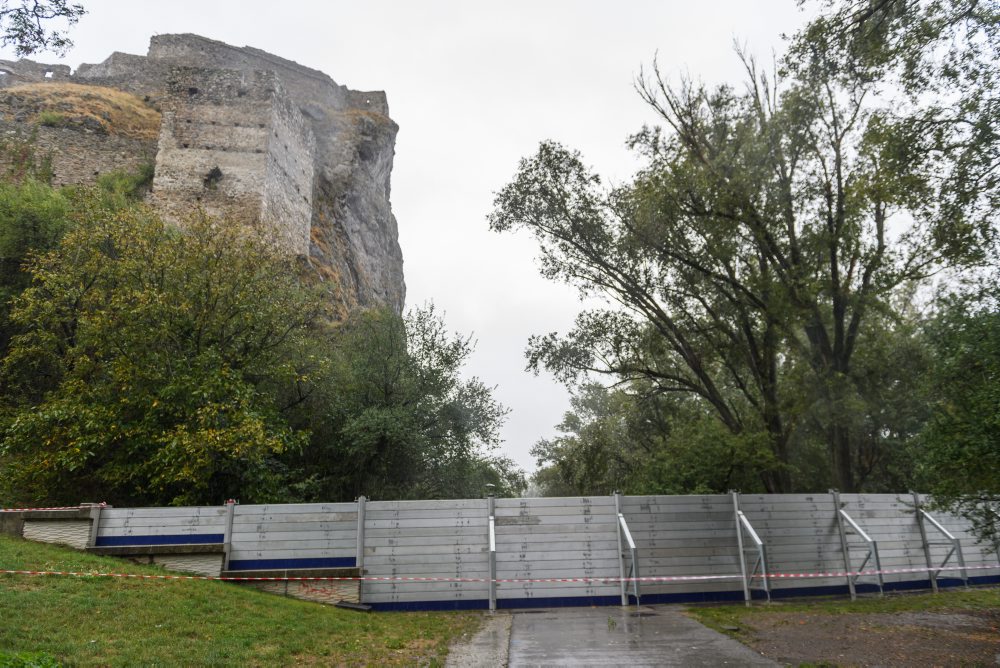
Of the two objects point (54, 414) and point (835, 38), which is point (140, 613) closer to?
point (54, 414)

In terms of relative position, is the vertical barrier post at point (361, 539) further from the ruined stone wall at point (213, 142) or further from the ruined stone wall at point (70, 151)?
the ruined stone wall at point (70, 151)

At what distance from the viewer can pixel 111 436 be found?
12539 mm

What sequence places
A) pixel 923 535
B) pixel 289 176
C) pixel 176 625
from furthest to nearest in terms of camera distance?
pixel 289 176, pixel 923 535, pixel 176 625

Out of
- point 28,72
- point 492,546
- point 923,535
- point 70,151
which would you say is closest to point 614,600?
point 492,546

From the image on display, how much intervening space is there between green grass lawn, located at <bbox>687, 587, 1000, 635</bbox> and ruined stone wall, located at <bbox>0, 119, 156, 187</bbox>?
100 feet

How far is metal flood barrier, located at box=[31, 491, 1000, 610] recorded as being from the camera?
1082 cm

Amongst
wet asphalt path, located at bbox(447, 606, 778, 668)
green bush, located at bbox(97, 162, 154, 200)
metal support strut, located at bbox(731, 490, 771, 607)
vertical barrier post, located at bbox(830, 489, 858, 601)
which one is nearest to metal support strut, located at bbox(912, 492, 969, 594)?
vertical barrier post, located at bbox(830, 489, 858, 601)

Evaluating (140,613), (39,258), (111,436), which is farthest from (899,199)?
(39,258)

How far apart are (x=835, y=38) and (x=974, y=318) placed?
16.5 ft

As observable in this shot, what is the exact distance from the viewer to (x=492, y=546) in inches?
424

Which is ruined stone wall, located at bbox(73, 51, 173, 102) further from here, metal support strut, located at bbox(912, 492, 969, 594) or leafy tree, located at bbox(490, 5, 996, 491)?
metal support strut, located at bbox(912, 492, 969, 594)

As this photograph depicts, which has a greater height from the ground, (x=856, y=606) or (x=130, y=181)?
(x=130, y=181)

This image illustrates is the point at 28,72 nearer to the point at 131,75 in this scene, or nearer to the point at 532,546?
the point at 131,75

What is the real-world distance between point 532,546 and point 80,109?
32.5m
